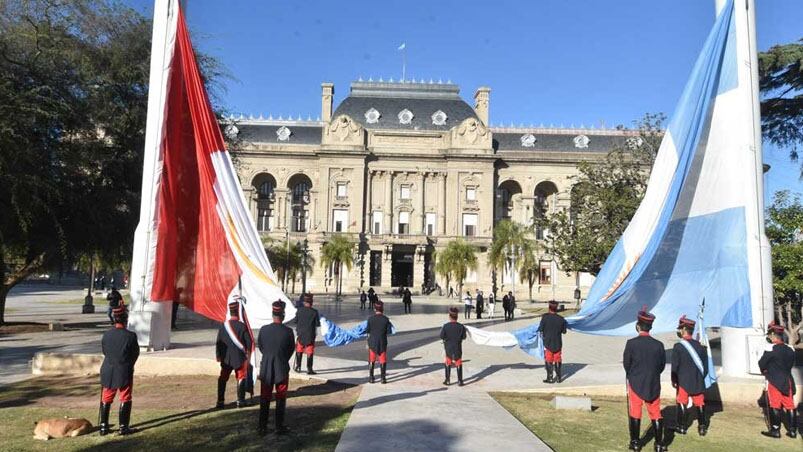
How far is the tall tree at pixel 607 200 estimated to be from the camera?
30.7 metres

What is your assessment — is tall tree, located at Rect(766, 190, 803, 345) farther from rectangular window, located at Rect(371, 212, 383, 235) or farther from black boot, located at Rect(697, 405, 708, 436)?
rectangular window, located at Rect(371, 212, 383, 235)

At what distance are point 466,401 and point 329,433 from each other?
9.89 feet

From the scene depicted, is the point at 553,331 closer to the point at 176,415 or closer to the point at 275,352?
the point at 275,352

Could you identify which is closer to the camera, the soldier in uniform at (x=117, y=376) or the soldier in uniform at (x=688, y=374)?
the soldier in uniform at (x=117, y=376)

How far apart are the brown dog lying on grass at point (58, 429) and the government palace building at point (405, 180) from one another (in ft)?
198

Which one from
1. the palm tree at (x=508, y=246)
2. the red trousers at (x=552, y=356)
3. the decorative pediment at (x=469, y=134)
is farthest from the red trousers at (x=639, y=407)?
the decorative pediment at (x=469, y=134)

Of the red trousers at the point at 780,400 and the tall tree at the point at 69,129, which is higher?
the tall tree at the point at 69,129

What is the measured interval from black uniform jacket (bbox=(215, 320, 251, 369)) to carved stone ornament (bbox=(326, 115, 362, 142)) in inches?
2507

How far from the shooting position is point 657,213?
37.2 feet

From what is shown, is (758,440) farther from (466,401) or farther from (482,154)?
(482,154)

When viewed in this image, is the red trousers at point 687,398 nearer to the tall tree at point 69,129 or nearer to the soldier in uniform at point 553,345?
the soldier in uniform at point 553,345

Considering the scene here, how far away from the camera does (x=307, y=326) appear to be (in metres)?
12.6

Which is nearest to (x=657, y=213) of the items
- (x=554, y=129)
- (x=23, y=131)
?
(x=23, y=131)

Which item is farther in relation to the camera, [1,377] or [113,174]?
[113,174]
